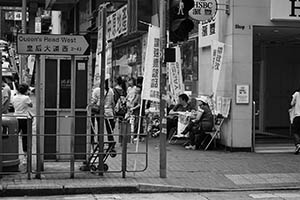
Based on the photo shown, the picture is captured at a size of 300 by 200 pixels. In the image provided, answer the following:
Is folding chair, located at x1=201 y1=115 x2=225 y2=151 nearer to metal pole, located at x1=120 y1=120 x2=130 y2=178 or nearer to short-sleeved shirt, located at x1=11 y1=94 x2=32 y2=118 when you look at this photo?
metal pole, located at x1=120 y1=120 x2=130 y2=178

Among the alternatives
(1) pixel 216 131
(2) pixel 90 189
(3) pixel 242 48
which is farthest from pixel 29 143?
(3) pixel 242 48

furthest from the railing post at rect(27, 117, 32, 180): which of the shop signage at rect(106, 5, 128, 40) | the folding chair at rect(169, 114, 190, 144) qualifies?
the folding chair at rect(169, 114, 190, 144)

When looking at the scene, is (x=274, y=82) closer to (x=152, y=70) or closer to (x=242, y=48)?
(x=242, y=48)

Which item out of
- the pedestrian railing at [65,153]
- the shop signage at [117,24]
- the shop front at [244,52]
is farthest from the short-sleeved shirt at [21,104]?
the shop front at [244,52]

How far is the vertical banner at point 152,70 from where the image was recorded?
10.7 m

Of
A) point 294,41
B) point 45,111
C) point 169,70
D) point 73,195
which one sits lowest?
point 73,195

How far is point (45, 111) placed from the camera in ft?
34.9

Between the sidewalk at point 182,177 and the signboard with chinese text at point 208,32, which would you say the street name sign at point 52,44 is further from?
the signboard with chinese text at point 208,32

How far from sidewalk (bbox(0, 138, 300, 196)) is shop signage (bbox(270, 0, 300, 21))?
351cm

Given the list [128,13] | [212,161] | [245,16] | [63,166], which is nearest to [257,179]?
[212,161]

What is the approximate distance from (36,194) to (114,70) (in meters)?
15.6

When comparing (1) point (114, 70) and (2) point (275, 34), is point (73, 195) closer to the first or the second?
(2) point (275, 34)

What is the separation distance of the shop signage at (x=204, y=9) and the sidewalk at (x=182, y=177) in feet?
10.8

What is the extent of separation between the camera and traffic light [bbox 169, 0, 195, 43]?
31.8ft
